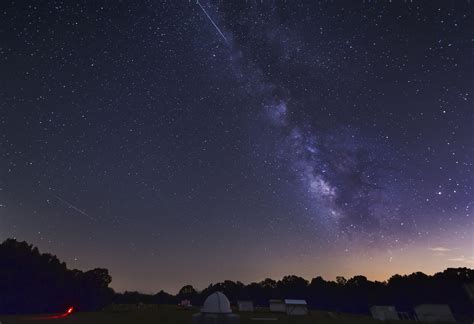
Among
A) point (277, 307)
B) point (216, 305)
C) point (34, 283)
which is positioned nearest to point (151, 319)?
point (216, 305)

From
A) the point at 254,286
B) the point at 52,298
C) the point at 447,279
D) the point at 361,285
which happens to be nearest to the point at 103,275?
the point at 52,298

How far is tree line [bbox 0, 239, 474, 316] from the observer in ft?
243

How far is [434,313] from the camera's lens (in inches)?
2360

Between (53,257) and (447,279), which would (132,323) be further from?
(447,279)

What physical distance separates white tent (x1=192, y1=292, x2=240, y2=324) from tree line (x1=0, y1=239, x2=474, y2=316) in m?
47.5

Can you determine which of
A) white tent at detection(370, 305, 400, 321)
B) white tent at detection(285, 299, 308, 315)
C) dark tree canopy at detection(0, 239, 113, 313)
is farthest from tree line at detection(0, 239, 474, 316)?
white tent at detection(285, 299, 308, 315)

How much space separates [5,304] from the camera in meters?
68.4

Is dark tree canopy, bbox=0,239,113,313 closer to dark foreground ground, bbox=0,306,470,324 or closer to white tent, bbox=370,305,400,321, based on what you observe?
dark foreground ground, bbox=0,306,470,324

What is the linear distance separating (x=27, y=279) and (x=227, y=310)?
52.7 metres

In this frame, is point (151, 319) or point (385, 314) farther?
point (385, 314)

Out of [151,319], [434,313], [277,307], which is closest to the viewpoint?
[151,319]

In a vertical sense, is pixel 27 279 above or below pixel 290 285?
below

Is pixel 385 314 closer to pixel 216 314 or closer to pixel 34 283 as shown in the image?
pixel 216 314

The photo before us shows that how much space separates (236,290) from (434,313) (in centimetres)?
10657
